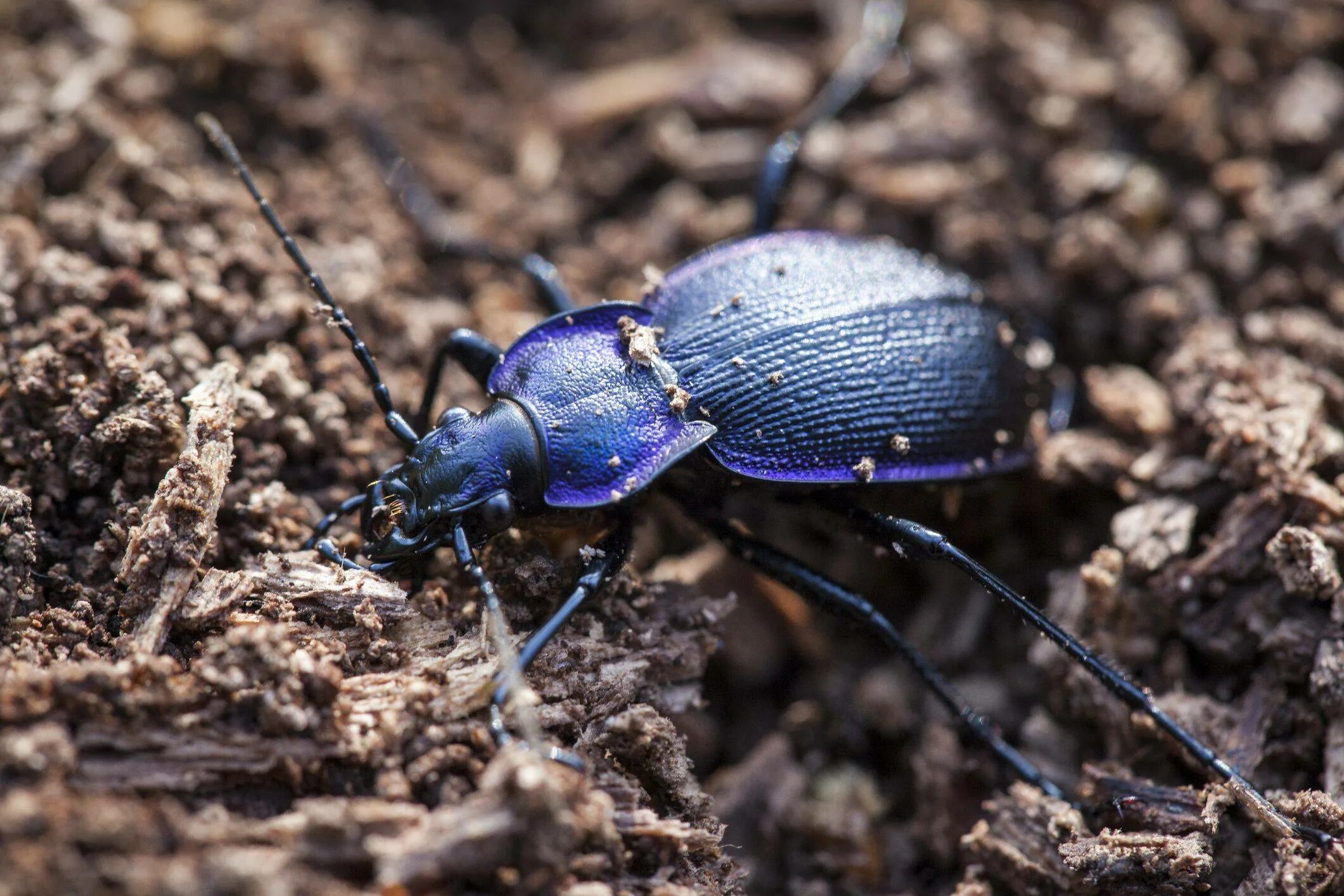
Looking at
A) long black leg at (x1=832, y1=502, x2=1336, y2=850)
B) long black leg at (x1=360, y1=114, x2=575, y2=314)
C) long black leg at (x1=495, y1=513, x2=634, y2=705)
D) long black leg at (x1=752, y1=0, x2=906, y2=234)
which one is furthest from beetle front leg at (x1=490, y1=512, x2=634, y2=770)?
long black leg at (x1=752, y1=0, x2=906, y2=234)

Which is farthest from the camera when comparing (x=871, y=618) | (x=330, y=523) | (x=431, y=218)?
(x=431, y=218)

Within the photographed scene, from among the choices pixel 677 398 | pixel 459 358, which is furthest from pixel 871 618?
pixel 459 358

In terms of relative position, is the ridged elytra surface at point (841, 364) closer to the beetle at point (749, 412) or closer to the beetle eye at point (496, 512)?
the beetle at point (749, 412)

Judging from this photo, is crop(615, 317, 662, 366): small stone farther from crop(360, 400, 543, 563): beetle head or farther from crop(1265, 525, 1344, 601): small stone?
crop(1265, 525, 1344, 601): small stone

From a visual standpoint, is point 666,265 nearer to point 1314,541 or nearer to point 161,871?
point 1314,541

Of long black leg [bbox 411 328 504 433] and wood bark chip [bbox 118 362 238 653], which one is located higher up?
long black leg [bbox 411 328 504 433]

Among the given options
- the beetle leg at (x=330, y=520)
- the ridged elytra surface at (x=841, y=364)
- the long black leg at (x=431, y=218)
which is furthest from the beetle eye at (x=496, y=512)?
the long black leg at (x=431, y=218)

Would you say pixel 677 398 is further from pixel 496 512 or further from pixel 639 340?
pixel 496 512

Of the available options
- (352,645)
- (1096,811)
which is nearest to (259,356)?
(352,645)
